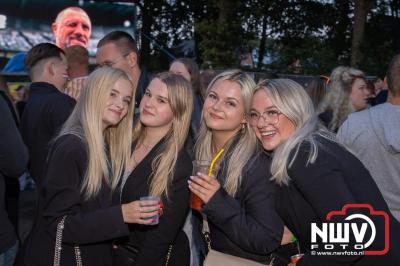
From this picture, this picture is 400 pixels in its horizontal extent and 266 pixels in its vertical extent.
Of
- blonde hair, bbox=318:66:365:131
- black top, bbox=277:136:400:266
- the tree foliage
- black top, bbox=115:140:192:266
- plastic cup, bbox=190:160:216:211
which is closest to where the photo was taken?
black top, bbox=277:136:400:266

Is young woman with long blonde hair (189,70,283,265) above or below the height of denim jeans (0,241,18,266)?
above

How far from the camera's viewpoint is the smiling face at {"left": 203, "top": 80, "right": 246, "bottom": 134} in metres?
2.70

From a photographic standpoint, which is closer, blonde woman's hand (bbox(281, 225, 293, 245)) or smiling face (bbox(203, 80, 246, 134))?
blonde woman's hand (bbox(281, 225, 293, 245))

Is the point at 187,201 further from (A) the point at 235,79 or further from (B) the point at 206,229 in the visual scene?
(A) the point at 235,79

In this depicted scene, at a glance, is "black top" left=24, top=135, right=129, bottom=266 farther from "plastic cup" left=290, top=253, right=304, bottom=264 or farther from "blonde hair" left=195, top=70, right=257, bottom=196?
"plastic cup" left=290, top=253, right=304, bottom=264

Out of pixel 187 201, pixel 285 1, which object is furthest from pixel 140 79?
pixel 285 1

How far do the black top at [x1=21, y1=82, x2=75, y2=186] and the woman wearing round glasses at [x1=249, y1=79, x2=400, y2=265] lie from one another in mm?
1774

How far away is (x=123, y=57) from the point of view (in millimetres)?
4113

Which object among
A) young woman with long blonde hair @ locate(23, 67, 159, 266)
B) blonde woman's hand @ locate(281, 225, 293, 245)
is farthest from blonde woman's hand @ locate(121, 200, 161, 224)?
blonde woman's hand @ locate(281, 225, 293, 245)

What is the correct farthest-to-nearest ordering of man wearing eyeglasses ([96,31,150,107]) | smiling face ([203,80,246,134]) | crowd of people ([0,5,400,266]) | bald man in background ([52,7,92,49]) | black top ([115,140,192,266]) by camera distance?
bald man in background ([52,7,92,49]) → man wearing eyeglasses ([96,31,150,107]) → smiling face ([203,80,246,134]) → black top ([115,140,192,266]) → crowd of people ([0,5,400,266])

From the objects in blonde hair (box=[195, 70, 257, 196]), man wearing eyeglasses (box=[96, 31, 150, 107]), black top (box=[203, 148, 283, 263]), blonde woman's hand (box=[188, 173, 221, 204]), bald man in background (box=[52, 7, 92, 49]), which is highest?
bald man in background (box=[52, 7, 92, 49])

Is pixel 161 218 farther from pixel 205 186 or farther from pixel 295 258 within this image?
pixel 295 258

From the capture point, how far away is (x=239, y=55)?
52.8 feet

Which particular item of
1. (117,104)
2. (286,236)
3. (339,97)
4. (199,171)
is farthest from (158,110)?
(339,97)
